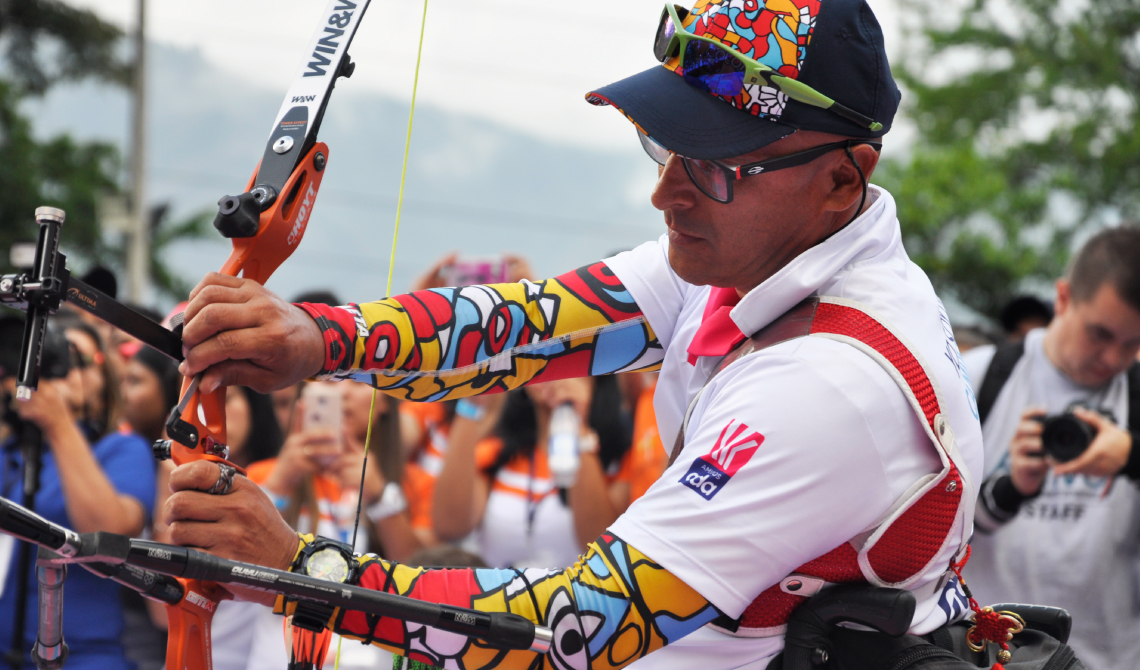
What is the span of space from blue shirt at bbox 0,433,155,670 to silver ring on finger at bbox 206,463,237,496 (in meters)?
2.38

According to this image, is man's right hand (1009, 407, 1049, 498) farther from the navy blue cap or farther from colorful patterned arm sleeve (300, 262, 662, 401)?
the navy blue cap

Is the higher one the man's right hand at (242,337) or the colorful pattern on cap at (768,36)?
the colorful pattern on cap at (768,36)

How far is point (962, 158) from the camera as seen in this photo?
2120 cm

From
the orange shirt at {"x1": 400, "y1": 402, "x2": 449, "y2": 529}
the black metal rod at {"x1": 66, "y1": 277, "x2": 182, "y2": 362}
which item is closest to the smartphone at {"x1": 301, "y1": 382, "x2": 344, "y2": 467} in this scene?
the orange shirt at {"x1": 400, "y1": 402, "x2": 449, "y2": 529}

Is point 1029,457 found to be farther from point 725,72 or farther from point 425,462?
point 425,462

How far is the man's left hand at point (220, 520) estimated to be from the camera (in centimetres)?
144

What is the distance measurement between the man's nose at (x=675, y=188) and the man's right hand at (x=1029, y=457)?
2.33m

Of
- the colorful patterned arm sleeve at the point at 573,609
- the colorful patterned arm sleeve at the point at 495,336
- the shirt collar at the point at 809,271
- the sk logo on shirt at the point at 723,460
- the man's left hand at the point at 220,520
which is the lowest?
the colorful patterned arm sleeve at the point at 573,609

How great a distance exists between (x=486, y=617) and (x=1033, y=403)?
3128 mm

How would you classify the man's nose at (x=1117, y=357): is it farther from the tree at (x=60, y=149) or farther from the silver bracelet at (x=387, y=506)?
the tree at (x=60, y=149)

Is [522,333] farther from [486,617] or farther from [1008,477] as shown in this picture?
[1008,477]

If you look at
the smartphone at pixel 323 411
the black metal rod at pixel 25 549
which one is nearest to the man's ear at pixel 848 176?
the smartphone at pixel 323 411

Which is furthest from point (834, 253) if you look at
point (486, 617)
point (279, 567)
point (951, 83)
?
point (951, 83)

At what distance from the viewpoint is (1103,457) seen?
3.50 metres
